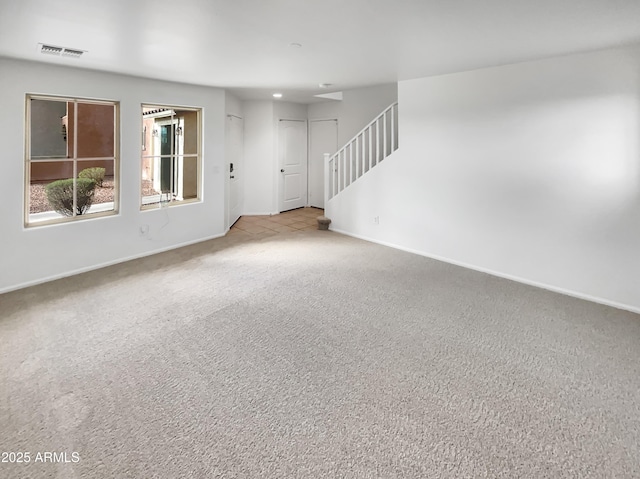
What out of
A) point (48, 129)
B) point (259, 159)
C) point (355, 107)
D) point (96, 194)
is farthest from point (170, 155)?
point (355, 107)

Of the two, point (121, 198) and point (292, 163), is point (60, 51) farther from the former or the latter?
point (292, 163)

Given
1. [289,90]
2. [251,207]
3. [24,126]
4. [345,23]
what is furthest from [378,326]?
[251,207]

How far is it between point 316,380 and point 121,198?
153 inches

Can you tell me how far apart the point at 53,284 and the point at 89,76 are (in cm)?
242

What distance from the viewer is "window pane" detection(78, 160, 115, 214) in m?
4.82

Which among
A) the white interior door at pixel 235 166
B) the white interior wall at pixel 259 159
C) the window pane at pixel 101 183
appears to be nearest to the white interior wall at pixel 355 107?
the white interior wall at pixel 259 159

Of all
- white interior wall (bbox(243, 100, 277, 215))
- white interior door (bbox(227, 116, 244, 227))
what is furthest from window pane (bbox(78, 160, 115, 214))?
white interior wall (bbox(243, 100, 277, 215))

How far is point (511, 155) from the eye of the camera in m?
4.39

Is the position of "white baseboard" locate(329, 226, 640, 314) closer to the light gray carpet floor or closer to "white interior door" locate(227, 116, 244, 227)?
the light gray carpet floor

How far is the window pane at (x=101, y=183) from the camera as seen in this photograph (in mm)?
4820

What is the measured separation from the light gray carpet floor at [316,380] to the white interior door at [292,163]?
187 inches

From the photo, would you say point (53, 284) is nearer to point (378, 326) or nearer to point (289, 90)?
point (378, 326)

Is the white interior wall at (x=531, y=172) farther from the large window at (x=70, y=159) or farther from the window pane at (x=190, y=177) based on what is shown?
the large window at (x=70, y=159)

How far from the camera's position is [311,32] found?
3.13m
